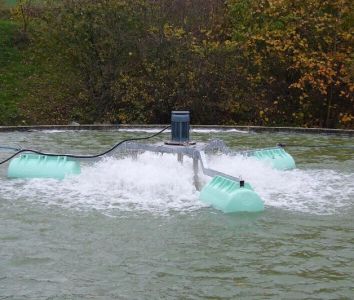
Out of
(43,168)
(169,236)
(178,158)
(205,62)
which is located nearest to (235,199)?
Answer: (169,236)

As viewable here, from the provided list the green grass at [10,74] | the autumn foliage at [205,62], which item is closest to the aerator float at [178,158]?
the autumn foliage at [205,62]

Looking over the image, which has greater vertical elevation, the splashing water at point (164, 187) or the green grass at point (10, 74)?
the green grass at point (10, 74)

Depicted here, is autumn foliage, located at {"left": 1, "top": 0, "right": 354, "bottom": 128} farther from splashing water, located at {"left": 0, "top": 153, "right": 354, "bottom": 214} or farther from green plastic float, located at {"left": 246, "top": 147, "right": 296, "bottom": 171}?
splashing water, located at {"left": 0, "top": 153, "right": 354, "bottom": 214}

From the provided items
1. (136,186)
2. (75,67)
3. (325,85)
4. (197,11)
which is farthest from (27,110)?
(136,186)

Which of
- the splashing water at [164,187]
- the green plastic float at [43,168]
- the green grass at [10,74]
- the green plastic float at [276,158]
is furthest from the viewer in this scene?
the green grass at [10,74]

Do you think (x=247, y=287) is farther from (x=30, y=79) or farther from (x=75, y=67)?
(x=30, y=79)

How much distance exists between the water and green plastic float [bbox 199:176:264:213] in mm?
128

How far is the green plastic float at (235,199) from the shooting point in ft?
23.1

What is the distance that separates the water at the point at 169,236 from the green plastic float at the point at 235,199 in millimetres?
128

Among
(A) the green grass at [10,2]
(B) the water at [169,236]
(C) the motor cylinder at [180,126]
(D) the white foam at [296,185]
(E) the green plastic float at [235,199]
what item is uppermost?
(A) the green grass at [10,2]

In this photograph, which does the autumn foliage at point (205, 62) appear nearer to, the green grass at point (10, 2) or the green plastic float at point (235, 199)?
the green grass at point (10, 2)

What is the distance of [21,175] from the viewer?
9.06 meters

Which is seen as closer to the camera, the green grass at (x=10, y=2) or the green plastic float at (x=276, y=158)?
the green plastic float at (x=276, y=158)

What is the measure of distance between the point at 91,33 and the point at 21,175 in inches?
387
